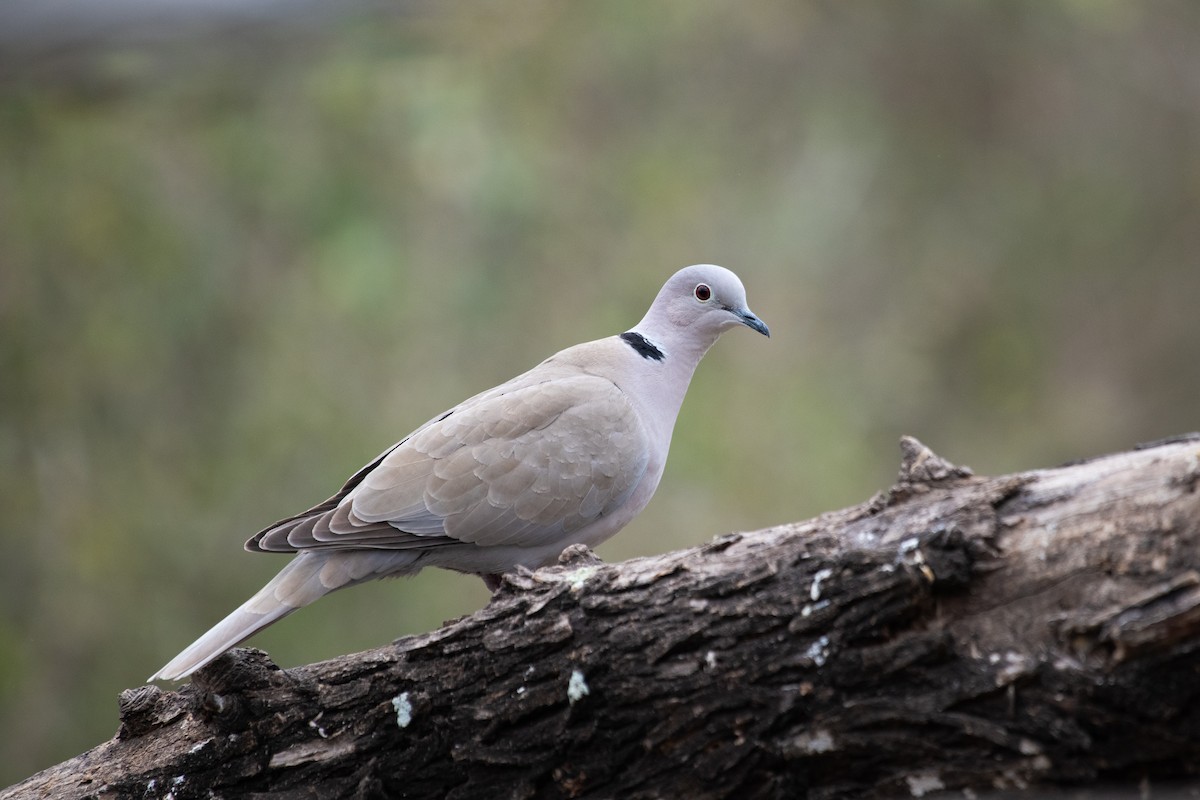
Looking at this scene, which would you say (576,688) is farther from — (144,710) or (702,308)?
(702,308)

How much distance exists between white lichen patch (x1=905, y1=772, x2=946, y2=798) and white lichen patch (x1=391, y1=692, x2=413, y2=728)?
98cm

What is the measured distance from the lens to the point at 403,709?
8.46ft

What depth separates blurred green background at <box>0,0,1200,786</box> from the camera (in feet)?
24.0

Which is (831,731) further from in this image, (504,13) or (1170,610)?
(504,13)

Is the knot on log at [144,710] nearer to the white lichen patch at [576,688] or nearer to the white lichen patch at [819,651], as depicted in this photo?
the white lichen patch at [576,688]

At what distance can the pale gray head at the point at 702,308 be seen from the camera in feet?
13.1

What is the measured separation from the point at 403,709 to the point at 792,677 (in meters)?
0.81

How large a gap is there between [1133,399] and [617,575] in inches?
349

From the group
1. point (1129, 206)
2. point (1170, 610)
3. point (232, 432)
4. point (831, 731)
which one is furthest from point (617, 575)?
point (1129, 206)

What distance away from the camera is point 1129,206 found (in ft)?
34.5

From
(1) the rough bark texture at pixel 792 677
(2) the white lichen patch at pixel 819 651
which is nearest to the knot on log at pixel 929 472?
(1) the rough bark texture at pixel 792 677

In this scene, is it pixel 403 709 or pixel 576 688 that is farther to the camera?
pixel 403 709

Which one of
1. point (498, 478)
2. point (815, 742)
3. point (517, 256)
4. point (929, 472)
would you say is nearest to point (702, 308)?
point (498, 478)

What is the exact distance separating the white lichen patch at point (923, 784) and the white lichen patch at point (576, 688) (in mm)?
609
